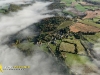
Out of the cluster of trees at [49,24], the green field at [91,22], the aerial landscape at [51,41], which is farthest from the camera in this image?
the green field at [91,22]

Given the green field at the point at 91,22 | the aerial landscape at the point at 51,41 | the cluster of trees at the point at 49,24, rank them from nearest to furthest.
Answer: the aerial landscape at the point at 51,41
the cluster of trees at the point at 49,24
the green field at the point at 91,22

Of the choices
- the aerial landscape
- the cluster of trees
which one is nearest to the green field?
the aerial landscape

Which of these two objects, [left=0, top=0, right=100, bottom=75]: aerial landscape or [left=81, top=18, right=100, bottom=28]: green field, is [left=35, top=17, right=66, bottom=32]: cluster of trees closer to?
[left=0, top=0, right=100, bottom=75]: aerial landscape

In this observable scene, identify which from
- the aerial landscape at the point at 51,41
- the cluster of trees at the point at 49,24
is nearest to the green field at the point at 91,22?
the aerial landscape at the point at 51,41

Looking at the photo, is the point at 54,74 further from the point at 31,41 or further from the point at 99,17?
the point at 99,17

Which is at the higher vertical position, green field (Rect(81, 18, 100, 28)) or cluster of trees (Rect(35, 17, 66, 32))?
cluster of trees (Rect(35, 17, 66, 32))

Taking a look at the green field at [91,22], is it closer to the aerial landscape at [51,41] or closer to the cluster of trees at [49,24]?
the aerial landscape at [51,41]

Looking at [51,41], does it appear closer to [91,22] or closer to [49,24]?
[49,24]

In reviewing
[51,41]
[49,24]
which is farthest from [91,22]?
[51,41]
